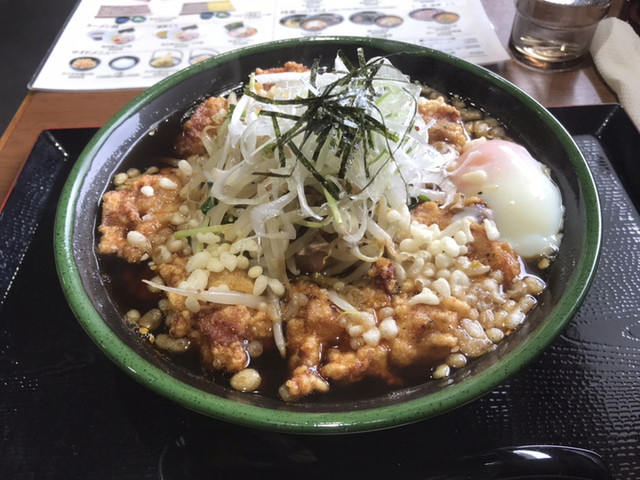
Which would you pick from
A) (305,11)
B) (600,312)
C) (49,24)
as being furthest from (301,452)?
(49,24)

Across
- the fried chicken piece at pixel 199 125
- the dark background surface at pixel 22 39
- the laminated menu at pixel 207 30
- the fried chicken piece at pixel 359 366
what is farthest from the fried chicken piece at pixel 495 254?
the dark background surface at pixel 22 39

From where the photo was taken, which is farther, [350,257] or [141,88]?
[141,88]

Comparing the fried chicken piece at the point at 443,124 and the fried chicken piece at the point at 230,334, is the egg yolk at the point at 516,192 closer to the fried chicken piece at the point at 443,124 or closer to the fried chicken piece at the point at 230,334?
the fried chicken piece at the point at 443,124

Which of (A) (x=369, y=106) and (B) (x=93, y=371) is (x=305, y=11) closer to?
(A) (x=369, y=106)

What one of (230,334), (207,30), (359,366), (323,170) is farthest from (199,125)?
(207,30)

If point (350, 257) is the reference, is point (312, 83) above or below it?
above
